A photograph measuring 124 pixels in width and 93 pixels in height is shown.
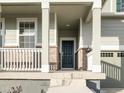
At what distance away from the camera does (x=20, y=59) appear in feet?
40.5

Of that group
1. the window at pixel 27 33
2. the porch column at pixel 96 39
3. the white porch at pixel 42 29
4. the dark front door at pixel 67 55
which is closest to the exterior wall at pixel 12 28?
the white porch at pixel 42 29

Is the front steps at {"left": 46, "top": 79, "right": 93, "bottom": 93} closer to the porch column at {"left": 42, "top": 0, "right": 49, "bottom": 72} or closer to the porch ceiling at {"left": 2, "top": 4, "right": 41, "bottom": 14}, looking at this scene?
the porch column at {"left": 42, "top": 0, "right": 49, "bottom": 72}

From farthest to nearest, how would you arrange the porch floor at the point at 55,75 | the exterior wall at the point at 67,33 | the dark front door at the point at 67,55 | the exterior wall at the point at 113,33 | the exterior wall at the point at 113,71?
the dark front door at the point at 67,55 → the exterior wall at the point at 67,33 → the exterior wall at the point at 113,71 → the exterior wall at the point at 113,33 → the porch floor at the point at 55,75

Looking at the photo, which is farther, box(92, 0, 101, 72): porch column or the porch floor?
box(92, 0, 101, 72): porch column

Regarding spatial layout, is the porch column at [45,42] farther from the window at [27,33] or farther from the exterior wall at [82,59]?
the exterior wall at [82,59]

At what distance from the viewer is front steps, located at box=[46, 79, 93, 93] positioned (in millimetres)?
9488

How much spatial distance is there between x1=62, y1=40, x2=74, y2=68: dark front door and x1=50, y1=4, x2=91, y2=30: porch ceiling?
5.14 ft

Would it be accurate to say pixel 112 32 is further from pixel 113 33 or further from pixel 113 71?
pixel 113 71

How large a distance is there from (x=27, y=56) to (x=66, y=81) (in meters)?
3.00

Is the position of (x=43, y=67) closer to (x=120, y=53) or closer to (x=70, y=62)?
(x=120, y=53)

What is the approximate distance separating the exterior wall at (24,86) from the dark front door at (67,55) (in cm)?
802

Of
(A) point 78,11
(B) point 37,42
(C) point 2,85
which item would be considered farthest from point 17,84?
(A) point 78,11

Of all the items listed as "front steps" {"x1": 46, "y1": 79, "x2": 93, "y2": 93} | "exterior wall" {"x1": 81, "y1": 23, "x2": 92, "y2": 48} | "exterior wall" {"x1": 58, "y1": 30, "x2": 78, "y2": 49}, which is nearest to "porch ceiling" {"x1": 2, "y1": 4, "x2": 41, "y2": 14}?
"exterior wall" {"x1": 81, "y1": 23, "x2": 92, "y2": 48}

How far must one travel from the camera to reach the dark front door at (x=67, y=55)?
19.0m
